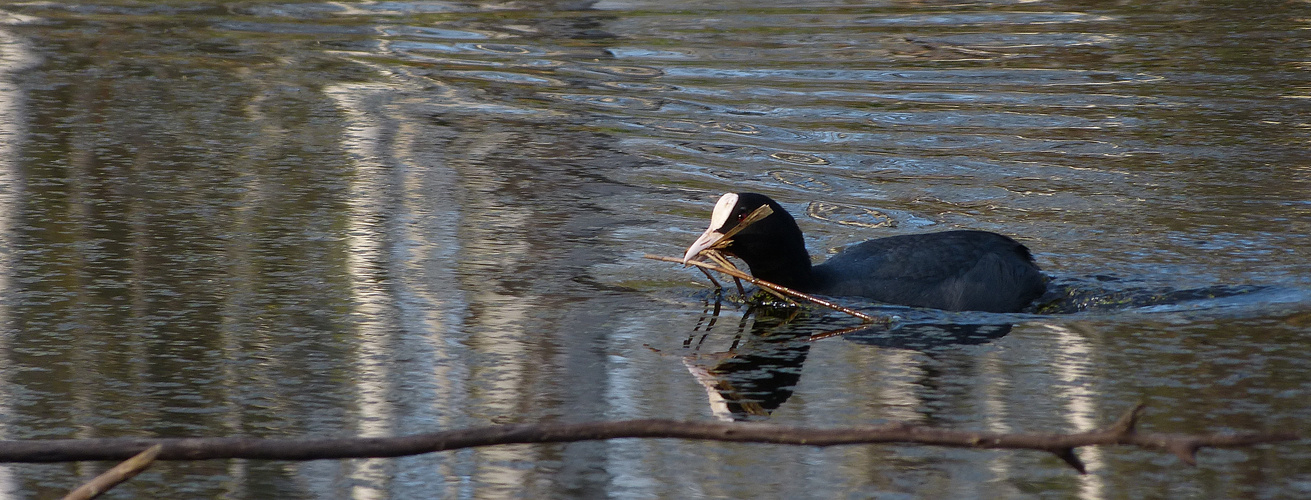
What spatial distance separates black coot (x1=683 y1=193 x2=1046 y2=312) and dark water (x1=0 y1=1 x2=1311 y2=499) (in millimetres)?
162

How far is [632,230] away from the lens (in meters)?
6.44

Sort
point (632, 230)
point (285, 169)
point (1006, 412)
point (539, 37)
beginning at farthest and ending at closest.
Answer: point (539, 37), point (285, 169), point (632, 230), point (1006, 412)

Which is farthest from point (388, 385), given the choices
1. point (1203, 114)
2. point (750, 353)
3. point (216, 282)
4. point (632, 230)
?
point (1203, 114)

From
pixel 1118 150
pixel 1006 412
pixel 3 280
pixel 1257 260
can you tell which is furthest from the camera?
pixel 1118 150

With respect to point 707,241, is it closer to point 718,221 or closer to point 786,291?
point 718,221

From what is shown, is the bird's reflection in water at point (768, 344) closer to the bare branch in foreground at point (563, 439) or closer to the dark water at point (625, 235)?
the dark water at point (625, 235)

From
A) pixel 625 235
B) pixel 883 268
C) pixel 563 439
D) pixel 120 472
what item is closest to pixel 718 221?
pixel 883 268

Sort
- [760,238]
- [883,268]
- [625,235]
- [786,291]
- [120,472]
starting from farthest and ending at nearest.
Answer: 1. [625,235]
2. [883,268]
3. [760,238]
4. [786,291]
5. [120,472]

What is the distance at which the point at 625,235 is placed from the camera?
6348mm

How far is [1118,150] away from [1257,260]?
7.54ft

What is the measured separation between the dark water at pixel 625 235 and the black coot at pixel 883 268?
162 mm

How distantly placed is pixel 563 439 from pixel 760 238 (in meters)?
3.22

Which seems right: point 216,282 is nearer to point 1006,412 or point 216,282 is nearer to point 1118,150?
point 1006,412

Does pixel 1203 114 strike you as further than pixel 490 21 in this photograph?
No
